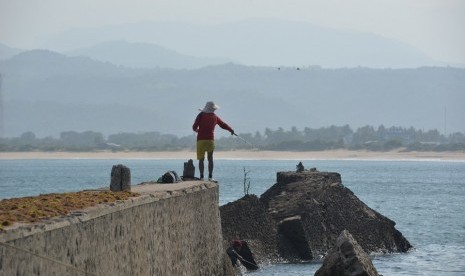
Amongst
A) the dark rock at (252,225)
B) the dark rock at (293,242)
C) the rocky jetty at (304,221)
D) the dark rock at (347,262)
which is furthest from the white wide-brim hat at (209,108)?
the dark rock at (293,242)

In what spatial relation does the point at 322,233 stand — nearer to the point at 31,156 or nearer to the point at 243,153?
the point at 243,153

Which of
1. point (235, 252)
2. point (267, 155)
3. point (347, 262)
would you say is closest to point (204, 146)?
point (347, 262)

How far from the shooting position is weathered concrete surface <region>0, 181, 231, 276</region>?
10.9 meters

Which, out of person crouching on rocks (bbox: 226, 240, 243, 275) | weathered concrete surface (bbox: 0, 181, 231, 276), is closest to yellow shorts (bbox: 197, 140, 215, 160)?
weathered concrete surface (bbox: 0, 181, 231, 276)

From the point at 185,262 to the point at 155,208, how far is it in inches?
82.5

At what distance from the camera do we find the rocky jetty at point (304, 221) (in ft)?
93.9

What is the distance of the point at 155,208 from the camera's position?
16.0 metres

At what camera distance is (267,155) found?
561ft

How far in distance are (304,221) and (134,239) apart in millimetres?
15582

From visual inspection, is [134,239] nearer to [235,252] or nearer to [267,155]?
[235,252]

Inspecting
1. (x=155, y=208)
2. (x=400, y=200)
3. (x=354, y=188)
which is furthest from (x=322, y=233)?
(x=354, y=188)

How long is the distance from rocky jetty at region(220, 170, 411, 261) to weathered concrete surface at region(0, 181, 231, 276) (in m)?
6.18

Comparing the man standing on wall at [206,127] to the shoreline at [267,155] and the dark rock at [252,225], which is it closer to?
the dark rock at [252,225]

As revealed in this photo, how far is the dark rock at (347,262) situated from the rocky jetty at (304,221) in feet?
23.5
